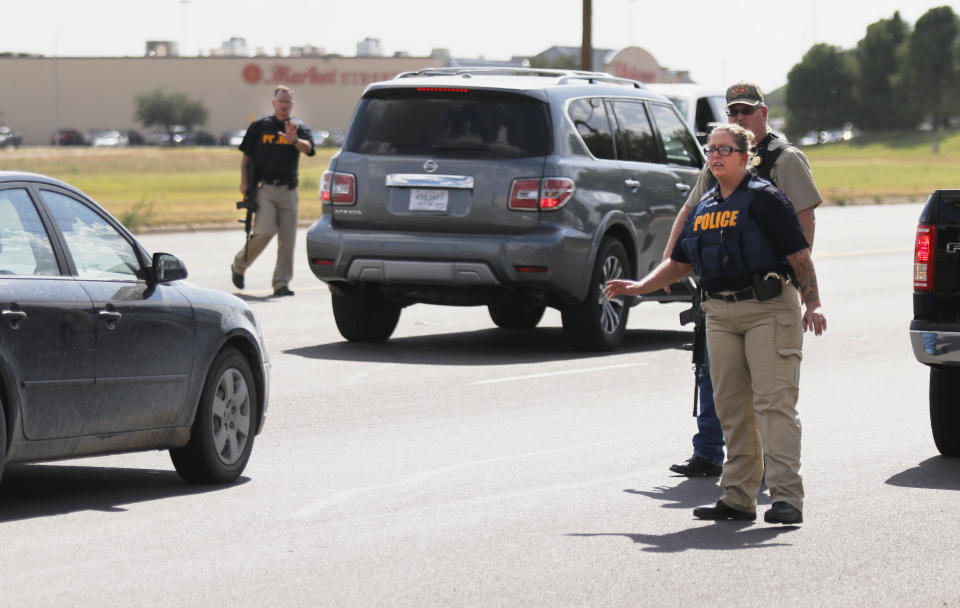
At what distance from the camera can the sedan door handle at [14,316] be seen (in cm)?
674

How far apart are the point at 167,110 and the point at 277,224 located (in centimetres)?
12895

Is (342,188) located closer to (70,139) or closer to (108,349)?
(108,349)

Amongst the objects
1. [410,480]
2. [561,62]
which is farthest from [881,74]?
[410,480]

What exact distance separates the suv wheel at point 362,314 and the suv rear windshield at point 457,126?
120 centimetres

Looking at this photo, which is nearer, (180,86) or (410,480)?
(410,480)

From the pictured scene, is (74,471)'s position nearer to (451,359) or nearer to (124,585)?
(124,585)

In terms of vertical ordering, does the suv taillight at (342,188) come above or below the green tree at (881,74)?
below

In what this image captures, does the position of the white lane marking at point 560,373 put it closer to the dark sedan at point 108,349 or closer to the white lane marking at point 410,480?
the white lane marking at point 410,480

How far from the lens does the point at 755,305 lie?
7.32 metres

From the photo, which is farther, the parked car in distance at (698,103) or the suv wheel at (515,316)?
the parked car in distance at (698,103)

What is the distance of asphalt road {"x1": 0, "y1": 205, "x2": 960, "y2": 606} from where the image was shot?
6.12m

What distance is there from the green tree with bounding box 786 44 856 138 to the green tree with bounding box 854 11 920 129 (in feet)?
7.47

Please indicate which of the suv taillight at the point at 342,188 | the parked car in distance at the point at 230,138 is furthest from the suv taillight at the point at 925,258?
the parked car in distance at the point at 230,138

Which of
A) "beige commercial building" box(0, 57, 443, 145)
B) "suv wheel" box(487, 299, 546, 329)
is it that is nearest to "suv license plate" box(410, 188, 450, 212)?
"suv wheel" box(487, 299, 546, 329)
